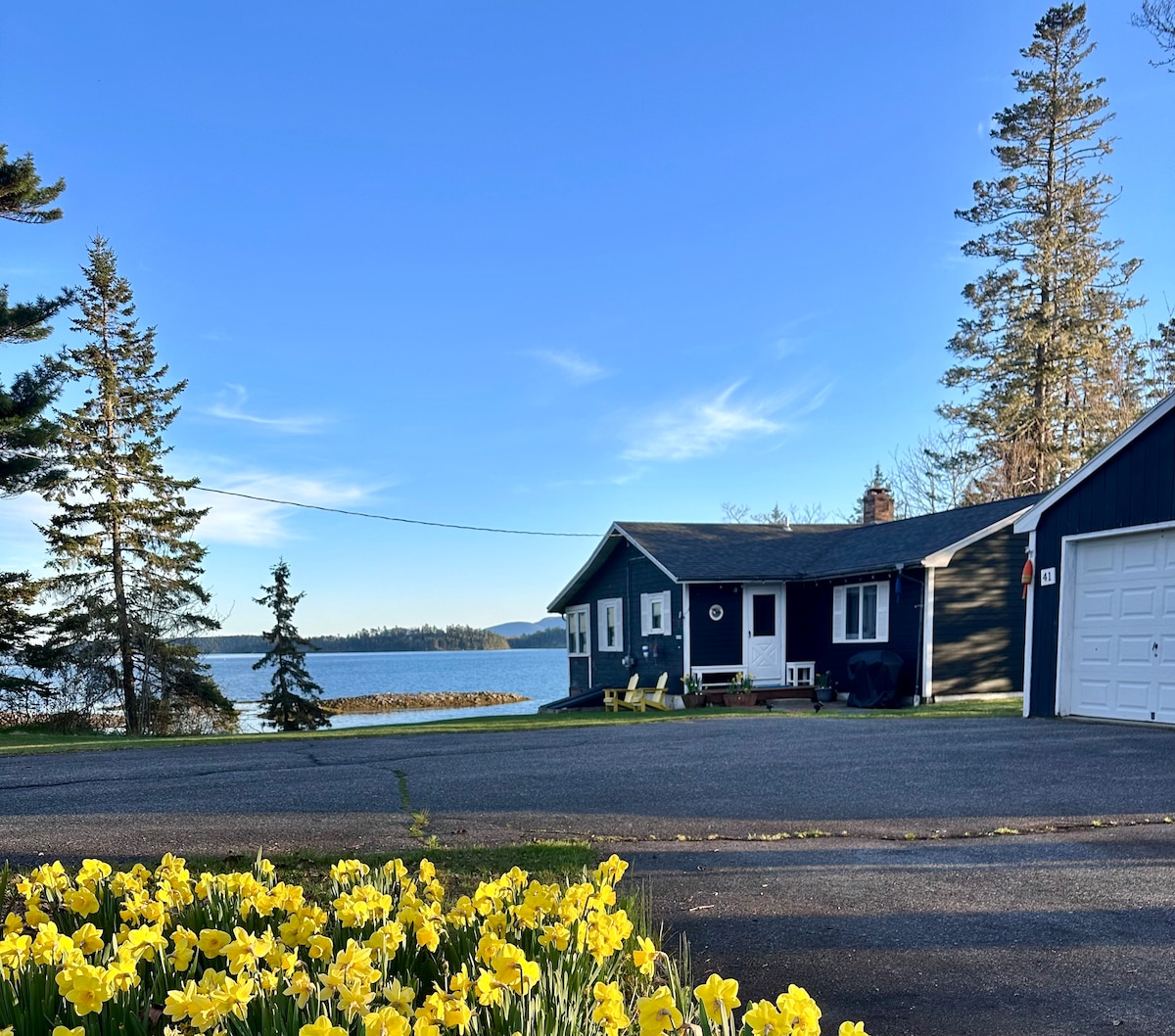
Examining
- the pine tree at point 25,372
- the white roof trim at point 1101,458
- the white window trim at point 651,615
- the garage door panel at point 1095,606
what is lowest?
the white window trim at point 651,615

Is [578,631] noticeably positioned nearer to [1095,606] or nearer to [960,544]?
[960,544]

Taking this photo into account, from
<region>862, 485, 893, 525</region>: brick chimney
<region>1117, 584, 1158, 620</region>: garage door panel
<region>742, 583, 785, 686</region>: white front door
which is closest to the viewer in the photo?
<region>1117, 584, 1158, 620</region>: garage door panel

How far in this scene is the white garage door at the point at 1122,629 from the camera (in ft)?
34.9

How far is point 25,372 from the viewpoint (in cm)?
2152

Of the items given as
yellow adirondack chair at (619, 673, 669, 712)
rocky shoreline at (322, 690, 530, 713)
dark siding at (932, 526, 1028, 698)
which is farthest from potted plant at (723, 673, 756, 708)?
rocky shoreline at (322, 690, 530, 713)

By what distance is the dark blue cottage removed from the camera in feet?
58.9

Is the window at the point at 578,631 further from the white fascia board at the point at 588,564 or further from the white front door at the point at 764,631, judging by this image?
the white front door at the point at 764,631

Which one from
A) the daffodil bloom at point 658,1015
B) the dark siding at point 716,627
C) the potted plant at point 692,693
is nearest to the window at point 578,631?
the dark siding at point 716,627

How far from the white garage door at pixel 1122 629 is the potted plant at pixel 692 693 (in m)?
9.06

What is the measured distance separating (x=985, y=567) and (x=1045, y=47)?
84.2 feet

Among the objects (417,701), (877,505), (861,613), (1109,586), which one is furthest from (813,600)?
(417,701)

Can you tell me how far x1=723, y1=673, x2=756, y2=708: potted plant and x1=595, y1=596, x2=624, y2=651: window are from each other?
178 inches

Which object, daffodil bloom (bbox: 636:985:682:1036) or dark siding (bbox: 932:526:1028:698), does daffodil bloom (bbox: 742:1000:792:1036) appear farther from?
dark siding (bbox: 932:526:1028:698)

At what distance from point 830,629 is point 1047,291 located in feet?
65.0
